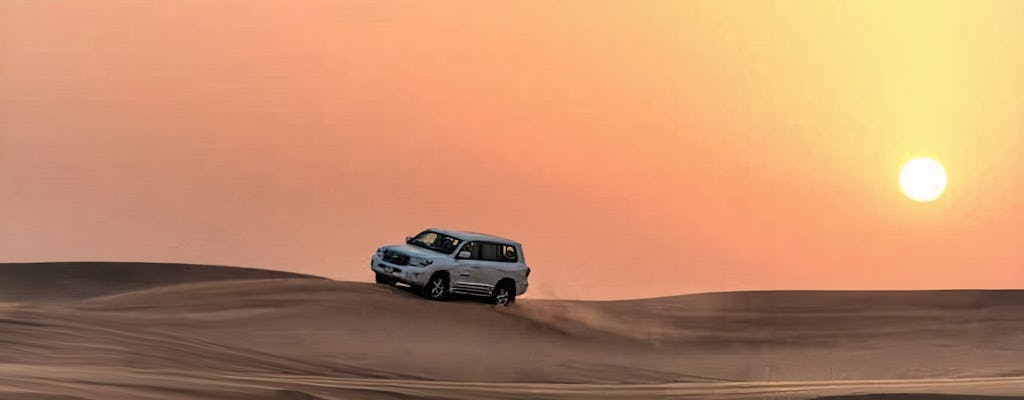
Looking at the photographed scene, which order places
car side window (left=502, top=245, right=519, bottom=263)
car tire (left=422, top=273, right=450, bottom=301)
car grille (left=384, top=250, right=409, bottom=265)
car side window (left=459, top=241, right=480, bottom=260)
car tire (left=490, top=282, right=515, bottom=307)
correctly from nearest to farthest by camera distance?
car side window (left=502, top=245, right=519, bottom=263)
car grille (left=384, top=250, right=409, bottom=265)
car side window (left=459, top=241, right=480, bottom=260)
car tire (left=422, top=273, right=450, bottom=301)
car tire (left=490, top=282, right=515, bottom=307)

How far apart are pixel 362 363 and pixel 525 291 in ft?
11.8

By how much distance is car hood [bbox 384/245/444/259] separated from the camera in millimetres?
17031

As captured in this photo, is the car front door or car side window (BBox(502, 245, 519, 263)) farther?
the car front door

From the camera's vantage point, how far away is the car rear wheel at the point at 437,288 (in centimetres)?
1767

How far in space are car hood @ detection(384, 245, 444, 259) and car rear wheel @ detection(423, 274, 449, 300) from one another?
549 millimetres

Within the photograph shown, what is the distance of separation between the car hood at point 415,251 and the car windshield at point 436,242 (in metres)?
0.06

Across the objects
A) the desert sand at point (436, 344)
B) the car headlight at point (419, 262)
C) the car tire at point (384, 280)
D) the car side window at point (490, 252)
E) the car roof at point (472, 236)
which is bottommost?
the desert sand at point (436, 344)

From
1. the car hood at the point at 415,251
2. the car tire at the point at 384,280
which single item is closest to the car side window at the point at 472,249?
the car hood at the point at 415,251

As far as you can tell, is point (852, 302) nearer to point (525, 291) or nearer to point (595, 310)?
point (595, 310)

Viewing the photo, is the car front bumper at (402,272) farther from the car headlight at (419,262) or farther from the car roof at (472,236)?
the car roof at (472,236)

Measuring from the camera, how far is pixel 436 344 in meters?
16.4

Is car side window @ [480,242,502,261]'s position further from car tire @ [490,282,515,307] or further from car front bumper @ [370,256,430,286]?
car front bumper @ [370,256,430,286]

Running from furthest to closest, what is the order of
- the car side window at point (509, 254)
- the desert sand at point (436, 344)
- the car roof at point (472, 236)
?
the car side window at point (509, 254) < the car roof at point (472, 236) < the desert sand at point (436, 344)

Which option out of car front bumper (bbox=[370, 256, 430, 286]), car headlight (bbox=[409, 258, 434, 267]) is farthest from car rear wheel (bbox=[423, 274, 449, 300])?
car headlight (bbox=[409, 258, 434, 267])
